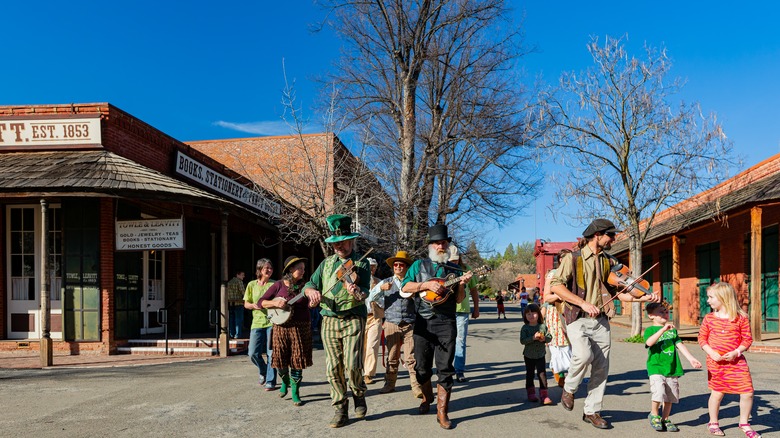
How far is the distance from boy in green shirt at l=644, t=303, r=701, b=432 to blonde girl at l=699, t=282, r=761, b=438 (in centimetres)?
22

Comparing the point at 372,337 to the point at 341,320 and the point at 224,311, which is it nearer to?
the point at 341,320

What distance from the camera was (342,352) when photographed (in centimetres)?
620

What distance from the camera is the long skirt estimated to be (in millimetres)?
7086

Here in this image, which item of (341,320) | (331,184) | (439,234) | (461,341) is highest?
(331,184)

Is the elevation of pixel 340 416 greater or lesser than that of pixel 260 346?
lesser

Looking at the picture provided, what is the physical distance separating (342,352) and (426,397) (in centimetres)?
106

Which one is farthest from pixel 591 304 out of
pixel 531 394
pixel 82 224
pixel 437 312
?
pixel 82 224

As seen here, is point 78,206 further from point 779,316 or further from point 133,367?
point 779,316

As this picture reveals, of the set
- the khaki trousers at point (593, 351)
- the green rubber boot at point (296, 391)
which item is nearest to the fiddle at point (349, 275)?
the green rubber boot at point (296, 391)

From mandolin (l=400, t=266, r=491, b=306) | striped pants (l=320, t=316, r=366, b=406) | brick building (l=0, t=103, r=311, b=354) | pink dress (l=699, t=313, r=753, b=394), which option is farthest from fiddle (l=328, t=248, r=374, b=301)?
brick building (l=0, t=103, r=311, b=354)

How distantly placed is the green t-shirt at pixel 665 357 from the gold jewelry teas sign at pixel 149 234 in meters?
9.01

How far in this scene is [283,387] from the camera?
24.7 ft

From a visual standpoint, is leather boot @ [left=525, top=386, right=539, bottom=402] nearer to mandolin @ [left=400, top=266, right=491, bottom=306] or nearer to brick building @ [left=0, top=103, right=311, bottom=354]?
mandolin @ [left=400, top=266, right=491, bottom=306]

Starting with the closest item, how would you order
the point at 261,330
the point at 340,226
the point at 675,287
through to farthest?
the point at 340,226 → the point at 261,330 → the point at 675,287
